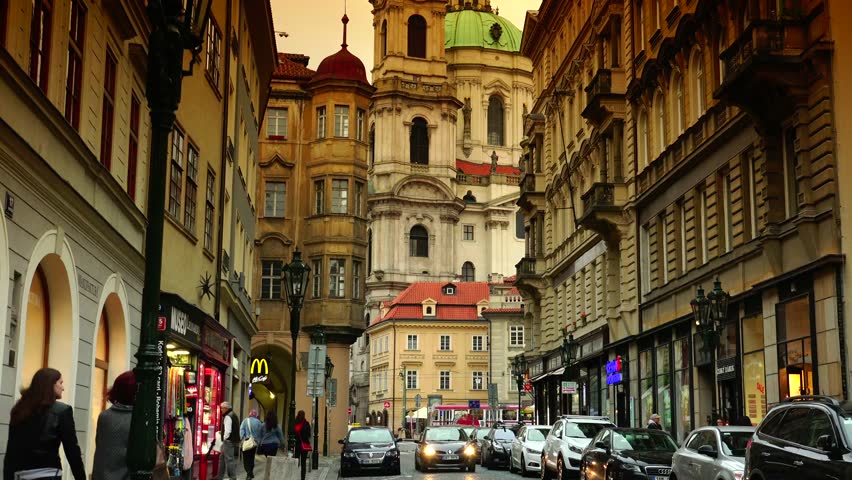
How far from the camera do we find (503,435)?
38.2 metres

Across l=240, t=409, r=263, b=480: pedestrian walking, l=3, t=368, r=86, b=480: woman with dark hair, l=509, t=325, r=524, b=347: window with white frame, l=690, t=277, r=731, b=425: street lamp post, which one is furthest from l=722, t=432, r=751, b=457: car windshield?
l=509, t=325, r=524, b=347: window with white frame

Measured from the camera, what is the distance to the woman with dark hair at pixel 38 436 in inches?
334

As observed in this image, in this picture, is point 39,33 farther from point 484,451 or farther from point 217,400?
point 484,451

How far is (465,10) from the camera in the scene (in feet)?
454

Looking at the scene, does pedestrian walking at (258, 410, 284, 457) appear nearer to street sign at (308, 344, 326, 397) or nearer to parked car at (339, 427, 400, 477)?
street sign at (308, 344, 326, 397)

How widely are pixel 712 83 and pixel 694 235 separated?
4.47m

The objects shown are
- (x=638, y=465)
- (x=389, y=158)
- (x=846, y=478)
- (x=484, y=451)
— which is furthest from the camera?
(x=389, y=158)

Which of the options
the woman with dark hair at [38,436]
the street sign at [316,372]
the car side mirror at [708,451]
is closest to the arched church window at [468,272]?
the street sign at [316,372]

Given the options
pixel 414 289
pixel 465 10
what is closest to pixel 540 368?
pixel 414 289

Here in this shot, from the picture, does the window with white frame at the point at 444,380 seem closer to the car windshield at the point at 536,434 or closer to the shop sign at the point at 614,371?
the shop sign at the point at 614,371

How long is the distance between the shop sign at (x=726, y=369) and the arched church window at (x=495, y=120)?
98654 millimetres

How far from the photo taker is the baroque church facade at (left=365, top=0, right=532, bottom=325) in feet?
368

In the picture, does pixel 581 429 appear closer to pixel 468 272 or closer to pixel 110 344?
pixel 110 344

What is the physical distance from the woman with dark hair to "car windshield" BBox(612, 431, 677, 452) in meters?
14.8
